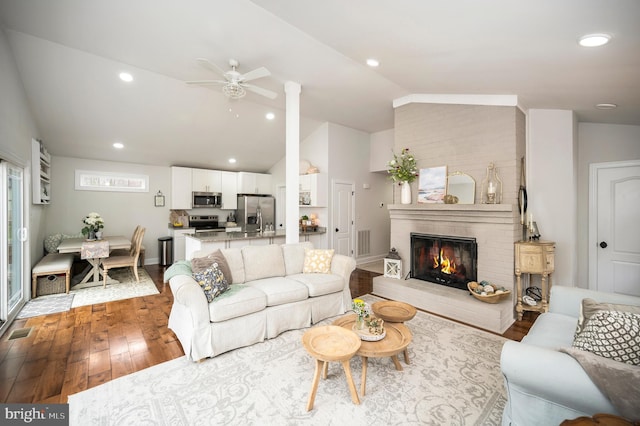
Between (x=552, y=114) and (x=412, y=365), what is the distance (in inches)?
154

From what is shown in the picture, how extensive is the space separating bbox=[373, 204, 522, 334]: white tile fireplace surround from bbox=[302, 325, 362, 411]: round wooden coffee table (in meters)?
2.04

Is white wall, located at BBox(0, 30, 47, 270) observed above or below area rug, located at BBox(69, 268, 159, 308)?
above

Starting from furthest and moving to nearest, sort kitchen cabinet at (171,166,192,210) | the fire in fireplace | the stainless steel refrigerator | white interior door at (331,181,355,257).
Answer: the stainless steel refrigerator, kitchen cabinet at (171,166,192,210), white interior door at (331,181,355,257), the fire in fireplace

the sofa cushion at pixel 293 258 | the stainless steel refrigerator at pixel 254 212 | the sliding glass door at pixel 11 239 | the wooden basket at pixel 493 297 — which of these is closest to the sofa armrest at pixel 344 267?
the sofa cushion at pixel 293 258

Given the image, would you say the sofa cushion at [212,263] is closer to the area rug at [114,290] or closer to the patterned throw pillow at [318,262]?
the patterned throw pillow at [318,262]

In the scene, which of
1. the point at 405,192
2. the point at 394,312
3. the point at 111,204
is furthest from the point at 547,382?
the point at 111,204

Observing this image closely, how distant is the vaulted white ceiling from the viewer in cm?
216

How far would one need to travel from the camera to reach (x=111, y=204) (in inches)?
255

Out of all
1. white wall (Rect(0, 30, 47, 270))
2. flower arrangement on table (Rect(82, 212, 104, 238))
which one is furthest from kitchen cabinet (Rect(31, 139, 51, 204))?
flower arrangement on table (Rect(82, 212, 104, 238))

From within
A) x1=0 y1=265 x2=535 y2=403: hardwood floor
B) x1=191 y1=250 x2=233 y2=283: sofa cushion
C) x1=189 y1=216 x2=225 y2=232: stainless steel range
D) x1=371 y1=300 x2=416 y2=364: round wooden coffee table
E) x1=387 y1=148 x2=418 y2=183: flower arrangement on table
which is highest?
x1=387 y1=148 x2=418 y2=183: flower arrangement on table

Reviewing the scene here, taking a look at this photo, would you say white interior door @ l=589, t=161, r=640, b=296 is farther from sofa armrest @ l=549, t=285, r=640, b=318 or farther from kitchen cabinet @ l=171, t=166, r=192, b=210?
kitchen cabinet @ l=171, t=166, r=192, b=210

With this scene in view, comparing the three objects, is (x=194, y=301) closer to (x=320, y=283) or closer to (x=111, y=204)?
(x=320, y=283)

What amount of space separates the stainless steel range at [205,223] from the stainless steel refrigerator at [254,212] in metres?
0.58

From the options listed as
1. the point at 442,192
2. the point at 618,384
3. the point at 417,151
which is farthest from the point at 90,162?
the point at 618,384
